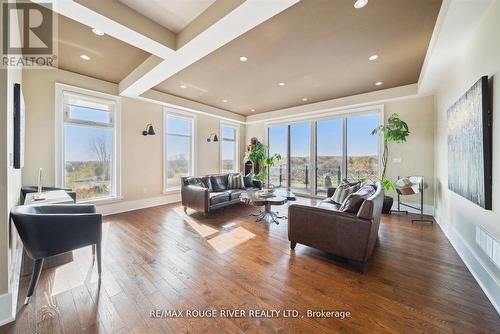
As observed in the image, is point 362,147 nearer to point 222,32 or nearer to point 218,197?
point 218,197

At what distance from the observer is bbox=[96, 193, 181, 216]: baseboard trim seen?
435 cm

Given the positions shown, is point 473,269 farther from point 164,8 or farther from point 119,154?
point 119,154

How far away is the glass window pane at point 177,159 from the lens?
18.3 ft

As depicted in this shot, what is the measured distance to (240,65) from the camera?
3502mm

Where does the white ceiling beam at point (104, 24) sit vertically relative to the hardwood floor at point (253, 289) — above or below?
above

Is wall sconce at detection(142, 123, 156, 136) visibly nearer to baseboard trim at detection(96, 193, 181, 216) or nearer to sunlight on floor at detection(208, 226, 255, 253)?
baseboard trim at detection(96, 193, 181, 216)

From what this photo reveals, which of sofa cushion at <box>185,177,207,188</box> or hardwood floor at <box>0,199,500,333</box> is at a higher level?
sofa cushion at <box>185,177,207,188</box>

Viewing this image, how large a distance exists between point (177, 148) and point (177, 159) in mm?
321

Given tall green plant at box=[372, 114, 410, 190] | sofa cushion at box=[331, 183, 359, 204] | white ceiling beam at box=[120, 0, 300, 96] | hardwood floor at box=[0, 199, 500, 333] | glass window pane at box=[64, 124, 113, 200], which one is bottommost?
hardwood floor at box=[0, 199, 500, 333]

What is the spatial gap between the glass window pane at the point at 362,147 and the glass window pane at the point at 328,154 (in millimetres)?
273

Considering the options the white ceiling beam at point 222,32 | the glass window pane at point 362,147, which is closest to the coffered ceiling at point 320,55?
the white ceiling beam at point 222,32

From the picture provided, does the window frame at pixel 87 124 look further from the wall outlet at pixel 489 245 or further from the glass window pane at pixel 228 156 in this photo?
the wall outlet at pixel 489 245

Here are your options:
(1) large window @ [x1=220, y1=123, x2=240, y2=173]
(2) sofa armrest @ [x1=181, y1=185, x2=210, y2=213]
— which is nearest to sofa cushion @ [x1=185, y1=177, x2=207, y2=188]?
(2) sofa armrest @ [x1=181, y1=185, x2=210, y2=213]

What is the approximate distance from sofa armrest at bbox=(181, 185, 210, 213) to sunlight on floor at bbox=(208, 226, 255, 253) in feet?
Answer: 3.17
